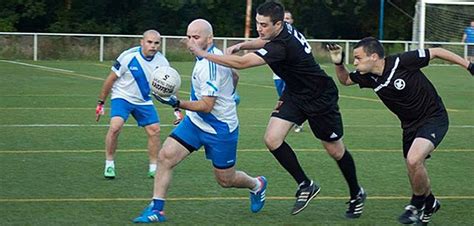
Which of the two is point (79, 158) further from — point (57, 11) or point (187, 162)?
point (57, 11)

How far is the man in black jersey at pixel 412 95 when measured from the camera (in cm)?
837

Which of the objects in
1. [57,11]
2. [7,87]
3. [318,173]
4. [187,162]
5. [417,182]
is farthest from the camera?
[57,11]

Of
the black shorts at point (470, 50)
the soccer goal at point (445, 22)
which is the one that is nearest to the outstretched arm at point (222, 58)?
the soccer goal at point (445, 22)

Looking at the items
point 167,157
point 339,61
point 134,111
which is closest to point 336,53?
point 339,61

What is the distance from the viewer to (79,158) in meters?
12.4

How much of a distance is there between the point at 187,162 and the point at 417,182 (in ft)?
14.5

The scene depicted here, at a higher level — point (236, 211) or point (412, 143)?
point (412, 143)

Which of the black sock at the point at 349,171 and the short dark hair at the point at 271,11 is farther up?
the short dark hair at the point at 271,11

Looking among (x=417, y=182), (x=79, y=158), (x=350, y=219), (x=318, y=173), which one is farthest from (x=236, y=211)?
(x=79, y=158)

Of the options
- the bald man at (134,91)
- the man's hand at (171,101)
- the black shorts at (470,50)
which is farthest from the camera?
the black shorts at (470,50)

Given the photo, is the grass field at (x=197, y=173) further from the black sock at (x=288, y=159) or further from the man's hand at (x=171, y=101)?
the man's hand at (x=171, y=101)

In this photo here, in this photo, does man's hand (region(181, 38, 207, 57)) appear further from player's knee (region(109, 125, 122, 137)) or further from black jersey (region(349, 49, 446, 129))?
player's knee (region(109, 125, 122, 137))

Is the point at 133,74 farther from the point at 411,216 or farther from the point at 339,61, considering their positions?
the point at 411,216

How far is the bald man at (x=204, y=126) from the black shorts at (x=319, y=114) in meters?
0.62
